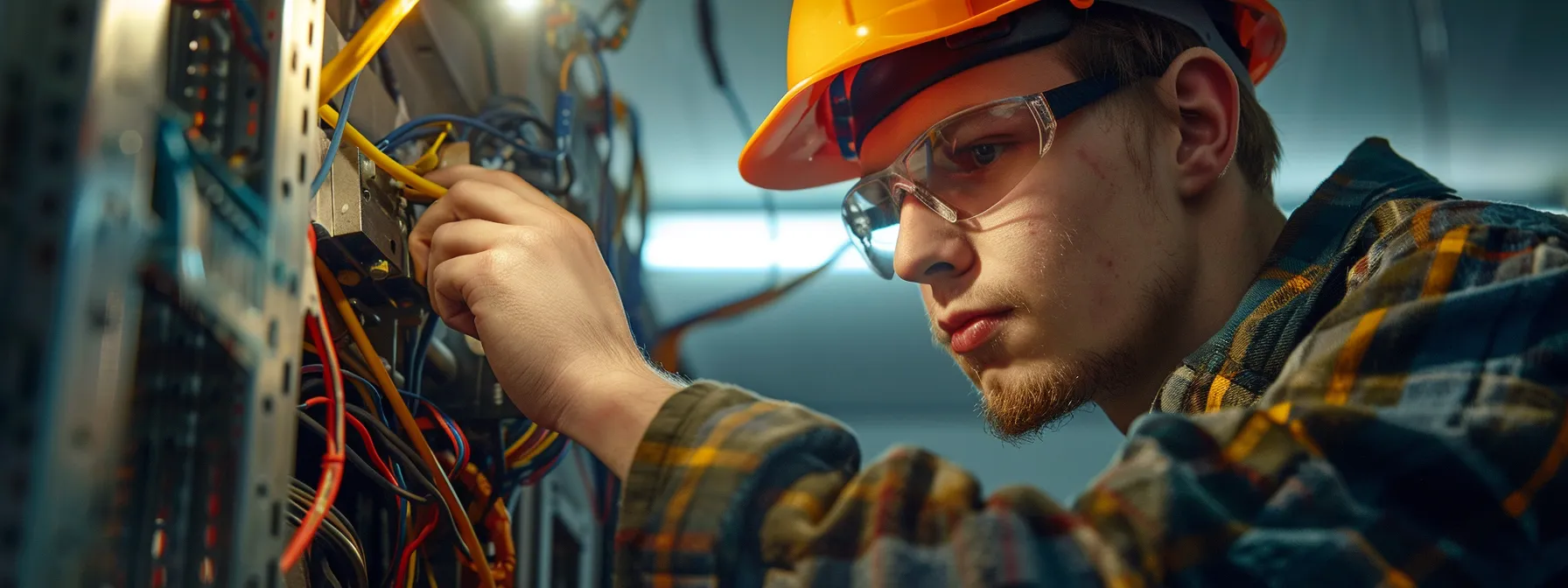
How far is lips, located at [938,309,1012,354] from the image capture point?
116cm

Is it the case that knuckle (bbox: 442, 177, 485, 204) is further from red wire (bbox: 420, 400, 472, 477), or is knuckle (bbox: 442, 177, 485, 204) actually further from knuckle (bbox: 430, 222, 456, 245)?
red wire (bbox: 420, 400, 472, 477)

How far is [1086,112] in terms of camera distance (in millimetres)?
1211

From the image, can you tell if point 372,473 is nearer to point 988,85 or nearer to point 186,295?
point 186,295

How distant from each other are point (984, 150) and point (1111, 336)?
240 mm

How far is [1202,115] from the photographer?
4.16 feet

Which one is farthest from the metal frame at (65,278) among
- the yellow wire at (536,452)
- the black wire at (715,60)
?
the black wire at (715,60)

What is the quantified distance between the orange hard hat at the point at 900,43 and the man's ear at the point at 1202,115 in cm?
6

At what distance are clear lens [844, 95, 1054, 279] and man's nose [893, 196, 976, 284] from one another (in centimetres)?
1

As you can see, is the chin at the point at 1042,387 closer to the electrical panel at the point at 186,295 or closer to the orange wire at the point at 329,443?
the electrical panel at the point at 186,295

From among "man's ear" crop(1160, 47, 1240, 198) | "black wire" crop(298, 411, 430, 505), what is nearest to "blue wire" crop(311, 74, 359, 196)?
"black wire" crop(298, 411, 430, 505)

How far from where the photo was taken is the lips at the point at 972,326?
45.6 inches

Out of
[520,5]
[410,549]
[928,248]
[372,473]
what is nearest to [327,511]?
[372,473]

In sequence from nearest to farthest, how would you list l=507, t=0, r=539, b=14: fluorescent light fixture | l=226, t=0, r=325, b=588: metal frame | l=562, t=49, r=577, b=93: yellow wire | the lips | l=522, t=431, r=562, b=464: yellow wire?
l=226, t=0, r=325, b=588: metal frame, the lips, l=522, t=431, r=562, b=464: yellow wire, l=562, t=49, r=577, b=93: yellow wire, l=507, t=0, r=539, b=14: fluorescent light fixture

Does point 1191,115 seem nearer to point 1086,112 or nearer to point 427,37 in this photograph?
point 1086,112
